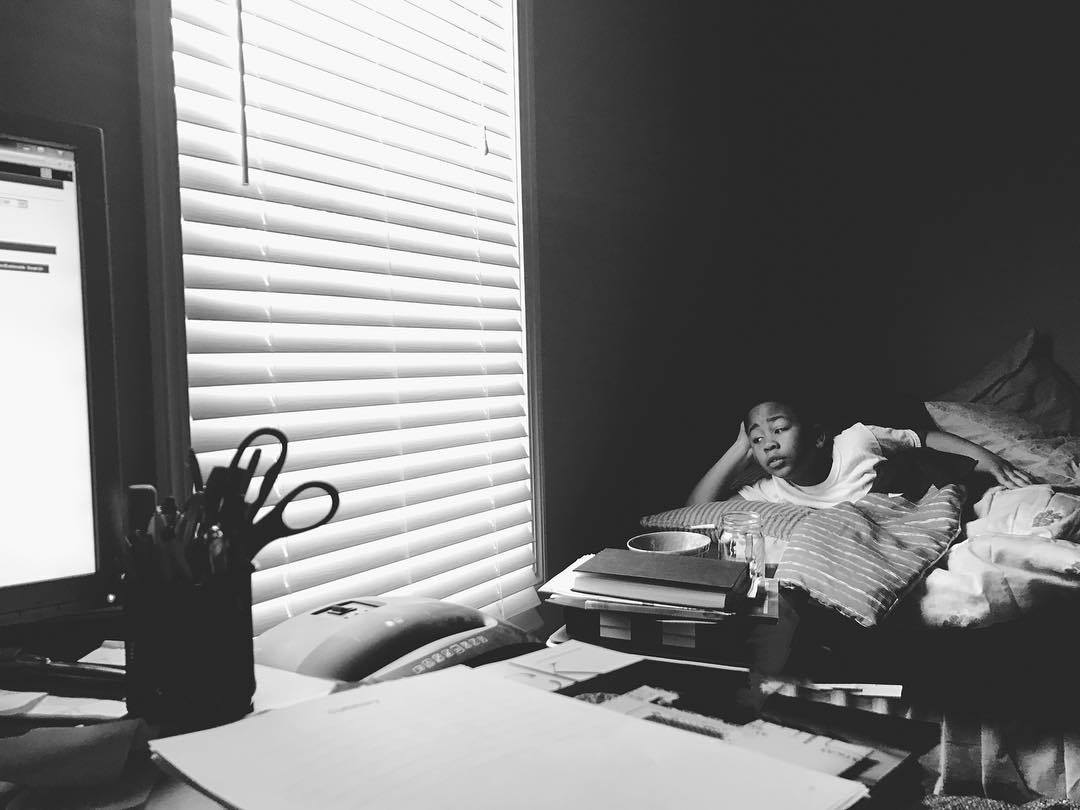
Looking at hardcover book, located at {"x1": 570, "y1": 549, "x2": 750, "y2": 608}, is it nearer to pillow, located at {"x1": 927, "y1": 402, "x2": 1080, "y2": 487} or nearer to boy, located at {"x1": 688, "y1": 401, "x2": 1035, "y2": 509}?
boy, located at {"x1": 688, "y1": 401, "x2": 1035, "y2": 509}

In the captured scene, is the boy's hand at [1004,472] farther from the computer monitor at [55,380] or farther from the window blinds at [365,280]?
A: the computer monitor at [55,380]

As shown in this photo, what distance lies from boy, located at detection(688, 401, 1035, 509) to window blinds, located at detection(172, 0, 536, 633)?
727 millimetres

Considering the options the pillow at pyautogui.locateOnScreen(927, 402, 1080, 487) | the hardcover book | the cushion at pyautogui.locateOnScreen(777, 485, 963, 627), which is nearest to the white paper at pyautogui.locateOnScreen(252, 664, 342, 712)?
the hardcover book

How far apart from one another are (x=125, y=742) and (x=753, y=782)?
425 mm

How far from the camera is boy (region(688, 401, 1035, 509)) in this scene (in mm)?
1979

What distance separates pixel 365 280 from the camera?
130 cm

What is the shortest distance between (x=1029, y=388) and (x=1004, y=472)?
779 mm

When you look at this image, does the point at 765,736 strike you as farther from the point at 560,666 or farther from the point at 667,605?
the point at 667,605

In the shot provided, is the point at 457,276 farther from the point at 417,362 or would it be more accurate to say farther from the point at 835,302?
the point at 835,302

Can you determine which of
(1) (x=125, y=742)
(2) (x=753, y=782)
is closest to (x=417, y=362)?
(1) (x=125, y=742)

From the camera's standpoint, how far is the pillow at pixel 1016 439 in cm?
205

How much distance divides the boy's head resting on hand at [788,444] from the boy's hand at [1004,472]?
39 cm

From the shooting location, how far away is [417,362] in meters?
1.39

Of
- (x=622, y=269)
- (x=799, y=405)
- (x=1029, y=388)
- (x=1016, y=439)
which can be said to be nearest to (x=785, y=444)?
(x=799, y=405)
